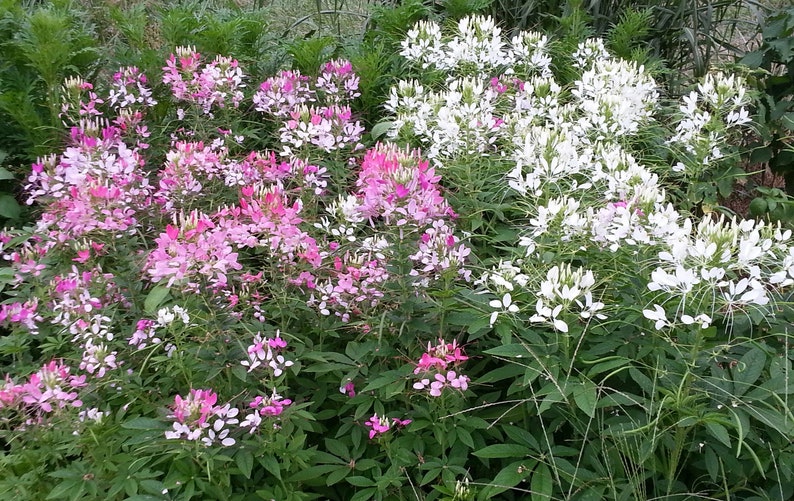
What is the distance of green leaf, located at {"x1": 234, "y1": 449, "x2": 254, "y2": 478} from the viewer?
1417 mm

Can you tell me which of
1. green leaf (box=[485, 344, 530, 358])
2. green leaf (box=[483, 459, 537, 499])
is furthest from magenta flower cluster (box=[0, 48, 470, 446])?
green leaf (box=[483, 459, 537, 499])

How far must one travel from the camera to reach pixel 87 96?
9.86 ft

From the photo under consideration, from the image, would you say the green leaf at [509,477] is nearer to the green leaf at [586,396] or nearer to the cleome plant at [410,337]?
the cleome plant at [410,337]

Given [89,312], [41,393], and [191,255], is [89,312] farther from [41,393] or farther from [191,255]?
[191,255]

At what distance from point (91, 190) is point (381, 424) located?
1.00 metres

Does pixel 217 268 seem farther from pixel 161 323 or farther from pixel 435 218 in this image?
pixel 435 218

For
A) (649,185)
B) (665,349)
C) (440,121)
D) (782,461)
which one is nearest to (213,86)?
(440,121)

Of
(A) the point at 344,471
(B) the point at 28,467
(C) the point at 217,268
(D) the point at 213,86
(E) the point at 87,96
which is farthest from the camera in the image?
(E) the point at 87,96

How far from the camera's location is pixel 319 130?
2.24 meters

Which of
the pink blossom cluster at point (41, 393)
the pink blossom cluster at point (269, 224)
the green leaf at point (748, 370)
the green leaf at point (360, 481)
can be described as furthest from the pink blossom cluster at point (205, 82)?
the green leaf at point (748, 370)

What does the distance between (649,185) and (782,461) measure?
27.4 inches

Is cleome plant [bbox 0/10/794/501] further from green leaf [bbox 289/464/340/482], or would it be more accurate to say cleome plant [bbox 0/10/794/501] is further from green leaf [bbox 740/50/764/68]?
green leaf [bbox 740/50/764/68]

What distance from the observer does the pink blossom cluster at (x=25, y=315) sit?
1.92 meters

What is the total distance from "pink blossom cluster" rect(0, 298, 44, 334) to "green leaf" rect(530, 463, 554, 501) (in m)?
1.51
